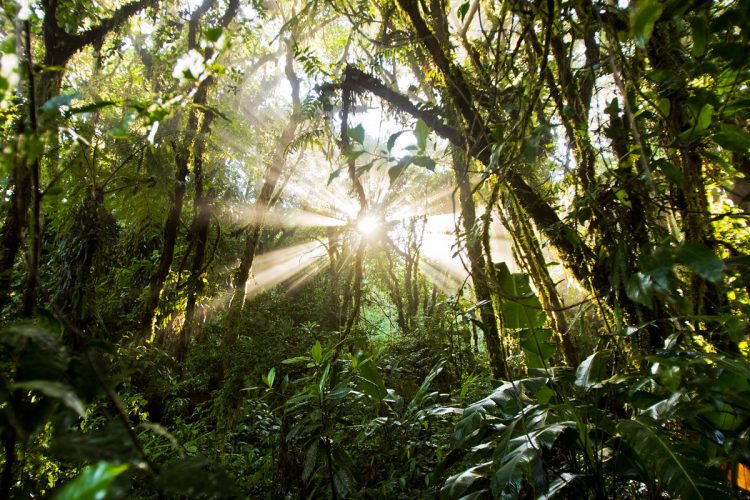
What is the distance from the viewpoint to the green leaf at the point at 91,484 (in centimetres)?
34

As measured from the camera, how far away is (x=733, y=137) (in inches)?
49.0

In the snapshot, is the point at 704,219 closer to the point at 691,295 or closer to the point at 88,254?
the point at 691,295

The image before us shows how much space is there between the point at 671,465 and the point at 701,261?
1.95 ft

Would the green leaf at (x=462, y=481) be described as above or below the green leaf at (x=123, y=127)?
below

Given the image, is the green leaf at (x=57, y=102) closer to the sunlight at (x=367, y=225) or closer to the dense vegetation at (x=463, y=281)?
the dense vegetation at (x=463, y=281)

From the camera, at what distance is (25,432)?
1.65 feet

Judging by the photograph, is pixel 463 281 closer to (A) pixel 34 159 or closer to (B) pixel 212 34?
(B) pixel 212 34

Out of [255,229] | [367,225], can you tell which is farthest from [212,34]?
[255,229]

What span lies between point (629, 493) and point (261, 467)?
87.3 inches

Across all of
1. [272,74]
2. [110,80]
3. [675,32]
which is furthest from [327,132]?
[272,74]

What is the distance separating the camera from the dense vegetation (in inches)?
30.9

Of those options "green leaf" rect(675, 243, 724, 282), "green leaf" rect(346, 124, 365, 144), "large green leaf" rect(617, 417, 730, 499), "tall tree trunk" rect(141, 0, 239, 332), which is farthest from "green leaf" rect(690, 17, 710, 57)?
"tall tree trunk" rect(141, 0, 239, 332)

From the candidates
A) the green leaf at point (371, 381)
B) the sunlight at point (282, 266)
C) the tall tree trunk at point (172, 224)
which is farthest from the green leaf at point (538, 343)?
the sunlight at point (282, 266)

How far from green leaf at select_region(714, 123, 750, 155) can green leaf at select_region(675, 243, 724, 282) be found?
1.98 feet
